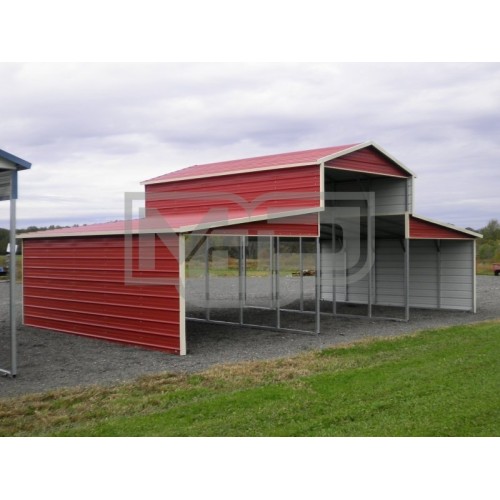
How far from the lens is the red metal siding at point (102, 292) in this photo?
12.1 m

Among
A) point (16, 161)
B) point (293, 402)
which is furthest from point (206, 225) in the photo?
point (293, 402)

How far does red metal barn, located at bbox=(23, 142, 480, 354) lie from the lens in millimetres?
12523

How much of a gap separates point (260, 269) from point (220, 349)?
3435 cm

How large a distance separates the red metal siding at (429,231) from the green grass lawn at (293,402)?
6.75m

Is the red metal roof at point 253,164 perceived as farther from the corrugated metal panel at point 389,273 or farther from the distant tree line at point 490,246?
the distant tree line at point 490,246

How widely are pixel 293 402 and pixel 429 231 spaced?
1101 cm

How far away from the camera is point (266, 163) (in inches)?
648

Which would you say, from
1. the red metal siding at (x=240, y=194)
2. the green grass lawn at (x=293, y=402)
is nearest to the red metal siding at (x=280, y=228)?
the red metal siding at (x=240, y=194)

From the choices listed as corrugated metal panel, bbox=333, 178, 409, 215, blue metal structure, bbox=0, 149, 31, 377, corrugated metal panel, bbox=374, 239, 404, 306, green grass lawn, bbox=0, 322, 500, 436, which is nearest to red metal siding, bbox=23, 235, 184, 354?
green grass lawn, bbox=0, 322, 500, 436

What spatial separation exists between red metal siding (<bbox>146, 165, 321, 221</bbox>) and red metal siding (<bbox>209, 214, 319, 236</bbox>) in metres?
0.31

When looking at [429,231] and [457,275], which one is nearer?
[429,231]

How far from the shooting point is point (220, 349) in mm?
12430

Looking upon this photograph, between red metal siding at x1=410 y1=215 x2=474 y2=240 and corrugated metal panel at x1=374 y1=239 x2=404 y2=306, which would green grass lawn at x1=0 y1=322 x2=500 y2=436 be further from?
corrugated metal panel at x1=374 y1=239 x2=404 y2=306

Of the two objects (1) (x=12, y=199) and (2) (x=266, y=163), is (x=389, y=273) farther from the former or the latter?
(1) (x=12, y=199)
